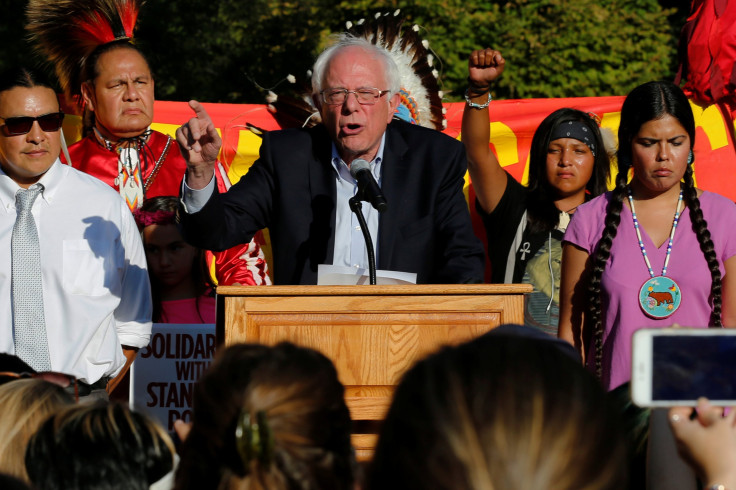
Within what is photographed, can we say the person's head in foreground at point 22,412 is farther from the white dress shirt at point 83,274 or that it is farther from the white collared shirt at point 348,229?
the white collared shirt at point 348,229

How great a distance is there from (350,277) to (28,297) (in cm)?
133

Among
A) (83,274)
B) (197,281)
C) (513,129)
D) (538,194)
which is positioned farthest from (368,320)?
(513,129)

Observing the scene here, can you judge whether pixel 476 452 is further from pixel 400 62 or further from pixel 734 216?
pixel 400 62

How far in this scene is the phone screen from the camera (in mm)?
1677

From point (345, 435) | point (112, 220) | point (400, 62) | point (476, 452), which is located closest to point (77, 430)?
point (345, 435)

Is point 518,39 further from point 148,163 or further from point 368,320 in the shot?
point 368,320

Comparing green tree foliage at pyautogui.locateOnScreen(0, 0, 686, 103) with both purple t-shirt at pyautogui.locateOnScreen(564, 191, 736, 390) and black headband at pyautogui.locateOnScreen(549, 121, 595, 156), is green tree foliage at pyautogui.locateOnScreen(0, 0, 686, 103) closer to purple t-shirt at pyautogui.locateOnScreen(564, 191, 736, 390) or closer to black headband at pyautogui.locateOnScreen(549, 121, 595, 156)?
black headband at pyautogui.locateOnScreen(549, 121, 595, 156)

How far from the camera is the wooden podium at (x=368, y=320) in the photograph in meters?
3.12

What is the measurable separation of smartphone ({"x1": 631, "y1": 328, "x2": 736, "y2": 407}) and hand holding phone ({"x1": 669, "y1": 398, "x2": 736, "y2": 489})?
0.03 metres

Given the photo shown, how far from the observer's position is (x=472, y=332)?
10.4 ft

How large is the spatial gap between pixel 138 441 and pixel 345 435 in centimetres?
47

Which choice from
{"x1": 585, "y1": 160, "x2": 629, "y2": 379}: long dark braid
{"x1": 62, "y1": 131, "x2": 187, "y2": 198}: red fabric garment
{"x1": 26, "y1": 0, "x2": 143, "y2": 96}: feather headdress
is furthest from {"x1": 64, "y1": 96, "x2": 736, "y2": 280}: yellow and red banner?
{"x1": 585, "y1": 160, "x2": 629, "y2": 379}: long dark braid

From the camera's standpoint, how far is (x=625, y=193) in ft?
13.1

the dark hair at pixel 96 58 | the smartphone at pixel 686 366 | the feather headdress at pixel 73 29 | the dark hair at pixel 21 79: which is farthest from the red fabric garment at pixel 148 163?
the smartphone at pixel 686 366
